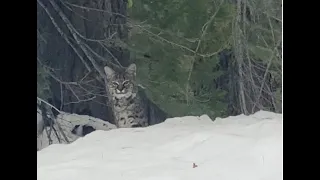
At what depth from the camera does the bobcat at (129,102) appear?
1.80m

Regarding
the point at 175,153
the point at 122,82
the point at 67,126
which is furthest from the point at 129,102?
the point at 175,153

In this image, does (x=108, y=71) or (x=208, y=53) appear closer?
(x=108, y=71)

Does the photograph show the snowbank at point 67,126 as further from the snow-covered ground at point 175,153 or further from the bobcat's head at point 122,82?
the bobcat's head at point 122,82

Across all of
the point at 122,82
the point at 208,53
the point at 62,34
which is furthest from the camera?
the point at 208,53

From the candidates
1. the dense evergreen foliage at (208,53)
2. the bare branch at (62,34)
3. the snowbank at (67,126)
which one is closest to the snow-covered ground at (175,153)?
the snowbank at (67,126)

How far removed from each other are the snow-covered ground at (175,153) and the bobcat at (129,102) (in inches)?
1.8

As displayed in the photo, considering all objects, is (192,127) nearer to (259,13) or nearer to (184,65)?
(184,65)

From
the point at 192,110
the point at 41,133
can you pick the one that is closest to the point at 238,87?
the point at 192,110

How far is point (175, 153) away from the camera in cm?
Answer: 153

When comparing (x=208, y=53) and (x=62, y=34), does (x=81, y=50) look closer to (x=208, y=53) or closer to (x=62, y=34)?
(x=62, y=34)

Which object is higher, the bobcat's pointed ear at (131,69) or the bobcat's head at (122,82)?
the bobcat's pointed ear at (131,69)

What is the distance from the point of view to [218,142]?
1544 mm

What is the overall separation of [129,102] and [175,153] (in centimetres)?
41

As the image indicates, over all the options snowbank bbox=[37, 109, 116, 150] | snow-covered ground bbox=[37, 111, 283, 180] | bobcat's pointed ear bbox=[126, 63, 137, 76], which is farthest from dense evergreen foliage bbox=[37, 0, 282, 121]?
snowbank bbox=[37, 109, 116, 150]
